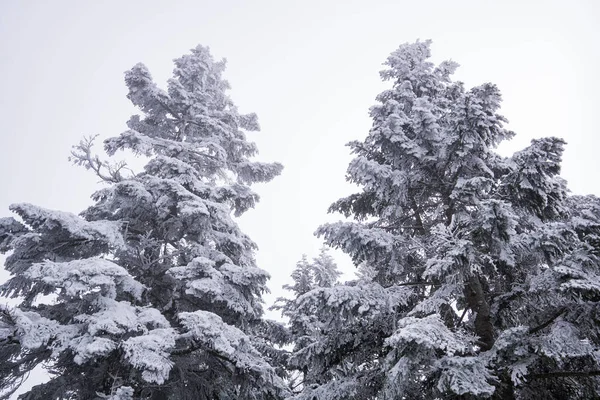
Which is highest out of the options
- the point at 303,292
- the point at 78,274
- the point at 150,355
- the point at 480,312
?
the point at 303,292

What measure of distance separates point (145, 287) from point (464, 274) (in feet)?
23.5

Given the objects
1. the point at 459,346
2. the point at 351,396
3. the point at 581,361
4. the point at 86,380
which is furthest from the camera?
the point at 86,380

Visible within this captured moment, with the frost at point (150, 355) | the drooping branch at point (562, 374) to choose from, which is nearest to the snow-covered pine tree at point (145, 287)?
the frost at point (150, 355)

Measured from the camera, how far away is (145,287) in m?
8.38

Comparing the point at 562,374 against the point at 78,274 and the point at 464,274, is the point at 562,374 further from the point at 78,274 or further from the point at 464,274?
the point at 78,274

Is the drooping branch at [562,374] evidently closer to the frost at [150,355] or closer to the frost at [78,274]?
the frost at [150,355]

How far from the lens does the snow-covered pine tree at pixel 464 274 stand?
16.2 ft

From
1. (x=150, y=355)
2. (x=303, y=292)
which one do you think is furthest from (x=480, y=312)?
(x=303, y=292)

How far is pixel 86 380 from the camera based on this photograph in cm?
790

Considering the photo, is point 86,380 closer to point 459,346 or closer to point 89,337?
point 89,337

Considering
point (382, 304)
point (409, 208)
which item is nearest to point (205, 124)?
point (409, 208)

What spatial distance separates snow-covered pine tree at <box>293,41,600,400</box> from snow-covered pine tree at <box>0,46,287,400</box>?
95.9 inches

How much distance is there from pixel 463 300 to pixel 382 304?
8.45ft

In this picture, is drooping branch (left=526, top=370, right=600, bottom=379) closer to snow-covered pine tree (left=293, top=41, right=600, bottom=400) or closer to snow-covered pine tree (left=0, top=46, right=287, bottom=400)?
snow-covered pine tree (left=293, top=41, right=600, bottom=400)
